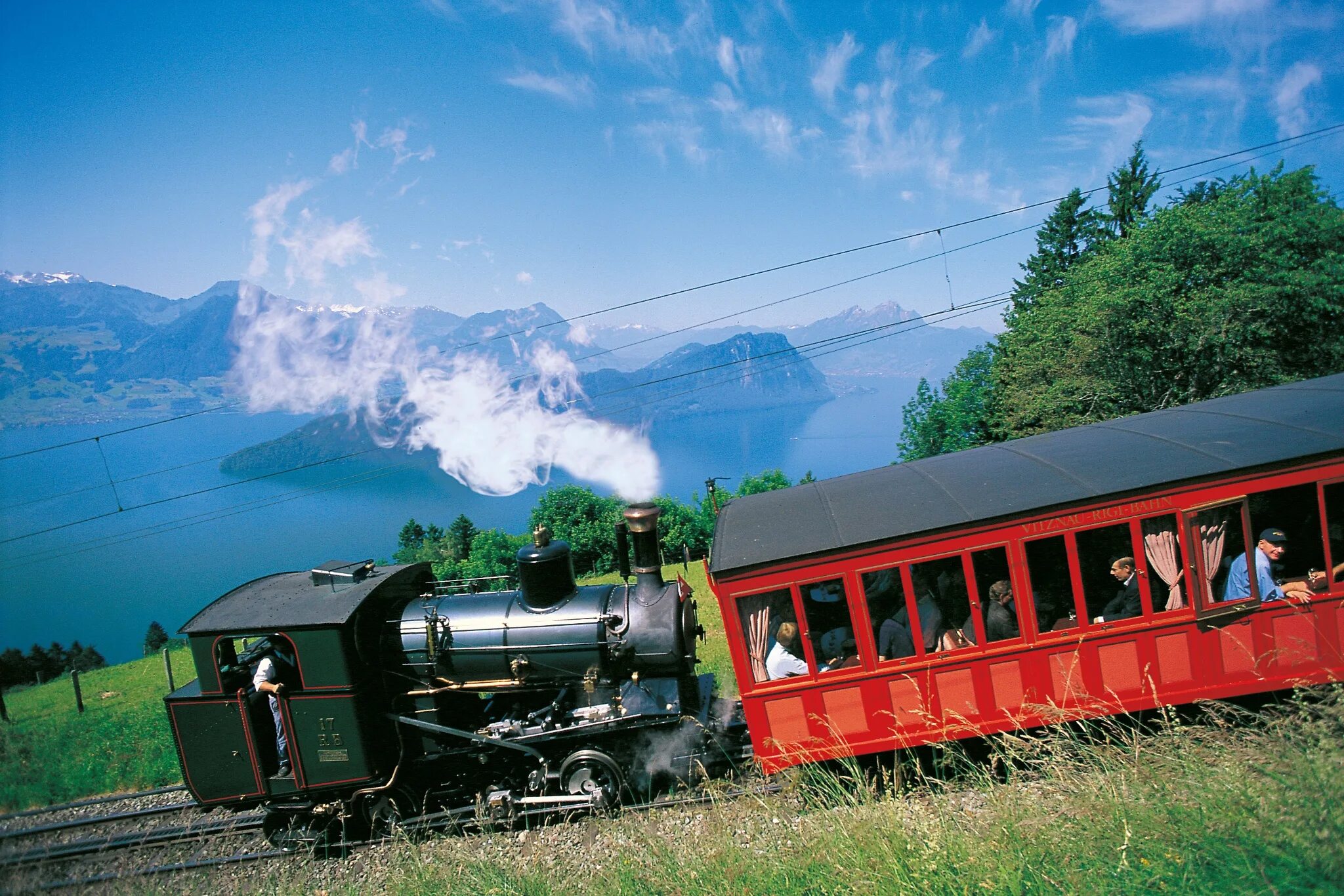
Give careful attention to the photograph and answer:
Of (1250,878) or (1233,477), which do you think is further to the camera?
(1233,477)

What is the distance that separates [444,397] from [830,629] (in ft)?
91.6

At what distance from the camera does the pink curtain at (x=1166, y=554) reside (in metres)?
5.64

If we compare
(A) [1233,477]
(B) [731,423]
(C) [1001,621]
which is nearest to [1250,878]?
(C) [1001,621]

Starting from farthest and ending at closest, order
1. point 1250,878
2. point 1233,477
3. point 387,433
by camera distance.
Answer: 1. point 387,433
2. point 1233,477
3. point 1250,878

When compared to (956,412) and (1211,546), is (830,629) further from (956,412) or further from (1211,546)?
(956,412)

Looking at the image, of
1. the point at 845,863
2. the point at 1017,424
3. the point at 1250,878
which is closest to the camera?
the point at 1250,878

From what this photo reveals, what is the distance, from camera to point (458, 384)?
106 feet

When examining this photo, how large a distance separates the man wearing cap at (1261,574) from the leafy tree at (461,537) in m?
41.7

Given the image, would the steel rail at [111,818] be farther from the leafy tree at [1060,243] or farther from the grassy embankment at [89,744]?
the leafy tree at [1060,243]

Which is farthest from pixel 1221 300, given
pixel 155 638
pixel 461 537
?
pixel 155 638

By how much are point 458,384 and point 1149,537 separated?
1208 inches

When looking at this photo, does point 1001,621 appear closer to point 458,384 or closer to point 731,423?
point 458,384

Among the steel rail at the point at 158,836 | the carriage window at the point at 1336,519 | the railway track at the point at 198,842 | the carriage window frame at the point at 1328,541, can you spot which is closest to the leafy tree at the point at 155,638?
the steel rail at the point at 158,836

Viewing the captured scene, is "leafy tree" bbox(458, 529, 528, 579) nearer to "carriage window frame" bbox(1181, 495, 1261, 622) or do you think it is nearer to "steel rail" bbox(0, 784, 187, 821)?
"steel rail" bbox(0, 784, 187, 821)
